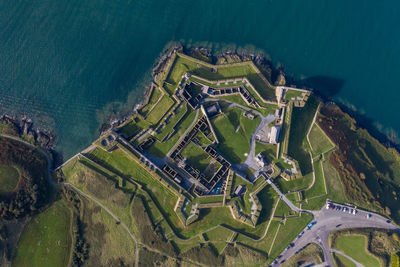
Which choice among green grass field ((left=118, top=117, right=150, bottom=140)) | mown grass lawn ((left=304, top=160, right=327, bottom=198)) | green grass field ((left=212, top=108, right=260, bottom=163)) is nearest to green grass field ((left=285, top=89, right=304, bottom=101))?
green grass field ((left=212, top=108, right=260, bottom=163))

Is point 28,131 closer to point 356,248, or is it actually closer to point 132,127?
point 132,127

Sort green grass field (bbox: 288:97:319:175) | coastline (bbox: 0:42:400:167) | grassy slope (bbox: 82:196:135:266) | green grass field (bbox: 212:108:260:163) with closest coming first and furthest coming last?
grassy slope (bbox: 82:196:135:266) → green grass field (bbox: 212:108:260:163) → green grass field (bbox: 288:97:319:175) → coastline (bbox: 0:42:400:167)

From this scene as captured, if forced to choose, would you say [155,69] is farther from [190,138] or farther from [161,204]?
[161,204]

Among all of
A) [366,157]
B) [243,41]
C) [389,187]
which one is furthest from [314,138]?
[243,41]

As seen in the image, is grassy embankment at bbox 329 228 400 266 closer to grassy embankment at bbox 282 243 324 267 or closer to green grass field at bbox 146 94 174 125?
grassy embankment at bbox 282 243 324 267

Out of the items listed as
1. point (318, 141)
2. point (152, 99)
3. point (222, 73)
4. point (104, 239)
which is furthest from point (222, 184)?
point (104, 239)

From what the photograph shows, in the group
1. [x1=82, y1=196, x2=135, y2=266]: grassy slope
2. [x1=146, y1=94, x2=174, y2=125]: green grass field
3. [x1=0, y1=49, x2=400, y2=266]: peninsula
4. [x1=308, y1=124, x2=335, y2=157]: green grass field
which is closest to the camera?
[x1=82, y1=196, x2=135, y2=266]: grassy slope
